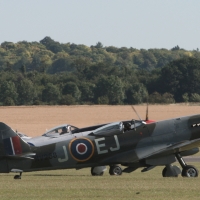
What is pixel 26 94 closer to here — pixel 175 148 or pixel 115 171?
pixel 115 171

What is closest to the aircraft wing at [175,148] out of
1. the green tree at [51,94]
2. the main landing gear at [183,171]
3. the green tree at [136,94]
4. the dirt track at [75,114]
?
the main landing gear at [183,171]

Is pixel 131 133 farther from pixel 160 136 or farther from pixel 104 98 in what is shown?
pixel 104 98

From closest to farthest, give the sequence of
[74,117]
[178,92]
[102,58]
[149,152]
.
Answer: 1. [149,152]
2. [74,117]
3. [178,92]
4. [102,58]

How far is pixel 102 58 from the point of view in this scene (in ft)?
611

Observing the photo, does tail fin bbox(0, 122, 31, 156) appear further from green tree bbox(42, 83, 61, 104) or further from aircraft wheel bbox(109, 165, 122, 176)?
green tree bbox(42, 83, 61, 104)

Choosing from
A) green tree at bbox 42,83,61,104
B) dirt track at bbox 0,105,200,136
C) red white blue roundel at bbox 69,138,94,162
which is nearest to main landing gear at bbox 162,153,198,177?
red white blue roundel at bbox 69,138,94,162

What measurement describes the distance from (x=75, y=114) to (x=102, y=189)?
46.2m

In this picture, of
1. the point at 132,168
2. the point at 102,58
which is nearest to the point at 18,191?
the point at 132,168

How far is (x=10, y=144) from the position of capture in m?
19.0

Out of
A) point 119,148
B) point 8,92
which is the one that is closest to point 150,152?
point 119,148

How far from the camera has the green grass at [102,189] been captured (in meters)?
14.2

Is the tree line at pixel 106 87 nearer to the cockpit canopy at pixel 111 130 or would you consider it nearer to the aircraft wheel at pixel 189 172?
the cockpit canopy at pixel 111 130

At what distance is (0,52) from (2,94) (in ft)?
378

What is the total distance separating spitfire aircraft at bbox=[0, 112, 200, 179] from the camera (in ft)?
62.5
